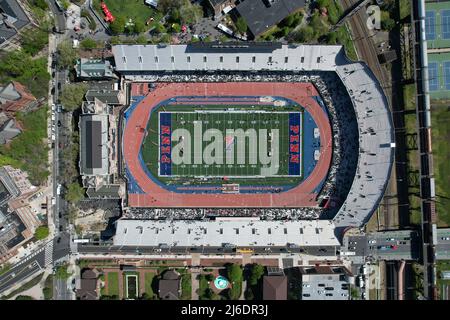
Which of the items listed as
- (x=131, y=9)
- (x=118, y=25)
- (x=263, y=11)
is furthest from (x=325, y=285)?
(x=131, y=9)

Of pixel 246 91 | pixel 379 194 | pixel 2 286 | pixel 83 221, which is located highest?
pixel 246 91

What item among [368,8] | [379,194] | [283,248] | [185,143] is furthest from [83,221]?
[368,8]

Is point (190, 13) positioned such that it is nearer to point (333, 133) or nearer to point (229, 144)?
point (229, 144)

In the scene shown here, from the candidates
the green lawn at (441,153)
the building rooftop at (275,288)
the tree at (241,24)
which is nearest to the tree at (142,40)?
the tree at (241,24)

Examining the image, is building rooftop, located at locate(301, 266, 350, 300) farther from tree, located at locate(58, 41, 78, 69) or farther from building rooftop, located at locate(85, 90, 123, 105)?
tree, located at locate(58, 41, 78, 69)

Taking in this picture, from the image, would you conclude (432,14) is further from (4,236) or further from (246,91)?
(4,236)
